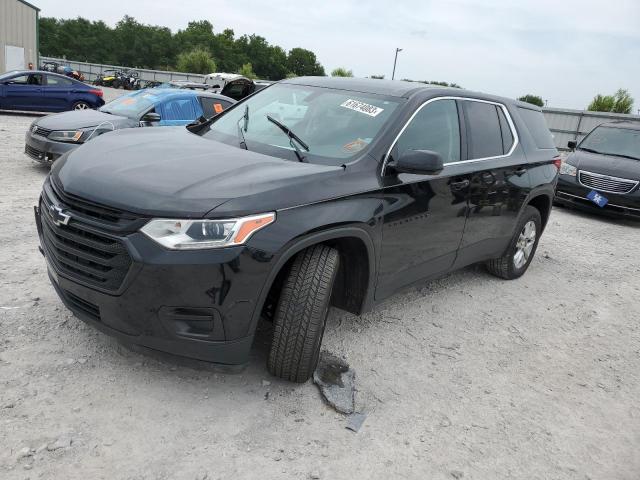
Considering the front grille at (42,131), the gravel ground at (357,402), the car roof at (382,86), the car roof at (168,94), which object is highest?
the car roof at (382,86)

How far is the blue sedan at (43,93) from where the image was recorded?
14.4 meters

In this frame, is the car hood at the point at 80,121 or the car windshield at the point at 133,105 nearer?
the car hood at the point at 80,121

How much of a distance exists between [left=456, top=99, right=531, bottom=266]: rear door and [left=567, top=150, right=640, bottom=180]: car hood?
5019 mm

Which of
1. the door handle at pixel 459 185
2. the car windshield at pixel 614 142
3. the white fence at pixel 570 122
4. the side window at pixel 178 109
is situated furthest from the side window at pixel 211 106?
the white fence at pixel 570 122

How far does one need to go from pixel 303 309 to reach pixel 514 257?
3167 millimetres

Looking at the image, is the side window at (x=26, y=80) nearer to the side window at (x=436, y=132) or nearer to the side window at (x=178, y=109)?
the side window at (x=178, y=109)

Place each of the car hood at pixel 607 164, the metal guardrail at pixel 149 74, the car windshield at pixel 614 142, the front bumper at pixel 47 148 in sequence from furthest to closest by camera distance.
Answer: the metal guardrail at pixel 149 74 → the car windshield at pixel 614 142 → the car hood at pixel 607 164 → the front bumper at pixel 47 148

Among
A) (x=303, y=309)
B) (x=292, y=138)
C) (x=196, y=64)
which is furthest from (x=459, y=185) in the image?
(x=196, y=64)

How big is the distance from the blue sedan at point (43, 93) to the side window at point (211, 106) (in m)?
7.52

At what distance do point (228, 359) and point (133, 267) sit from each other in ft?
2.12

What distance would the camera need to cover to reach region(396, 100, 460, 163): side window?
354 cm

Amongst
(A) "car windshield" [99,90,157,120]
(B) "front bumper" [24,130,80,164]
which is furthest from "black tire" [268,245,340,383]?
(A) "car windshield" [99,90,157,120]

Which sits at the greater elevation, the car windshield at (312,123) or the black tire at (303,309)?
the car windshield at (312,123)

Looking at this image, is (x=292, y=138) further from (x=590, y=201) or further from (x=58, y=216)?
(x=590, y=201)
